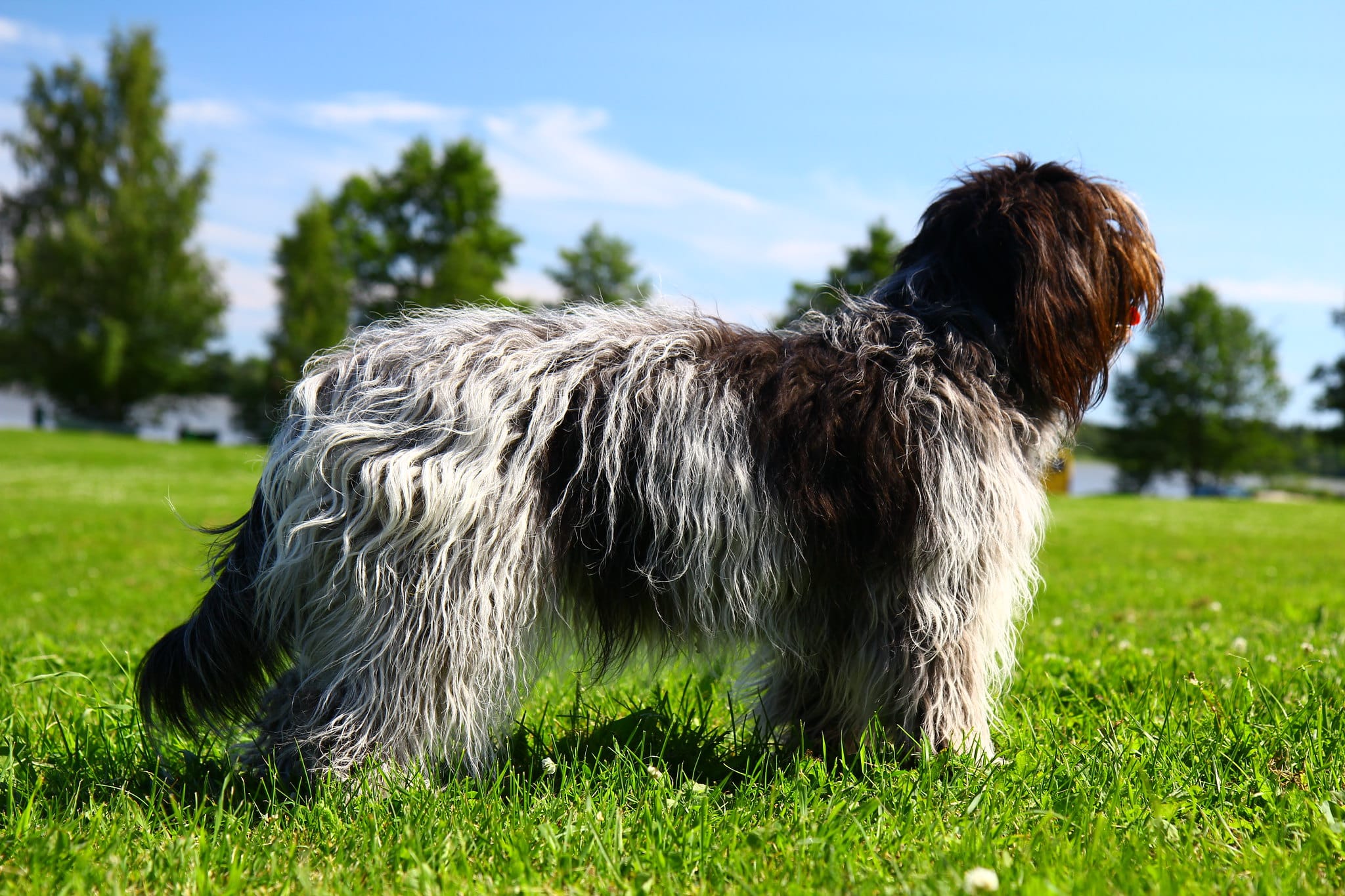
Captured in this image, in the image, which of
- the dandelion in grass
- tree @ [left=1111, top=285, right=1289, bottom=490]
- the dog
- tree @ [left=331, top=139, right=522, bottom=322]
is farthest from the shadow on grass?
tree @ [left=1111, top=285, right=1289, bottom=490]

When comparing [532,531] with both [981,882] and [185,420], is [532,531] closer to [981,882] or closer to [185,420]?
[981,882]

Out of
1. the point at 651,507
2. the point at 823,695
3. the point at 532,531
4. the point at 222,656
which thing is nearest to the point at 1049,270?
the point at 651,507

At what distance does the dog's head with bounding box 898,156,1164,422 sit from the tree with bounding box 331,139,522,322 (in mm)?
46774

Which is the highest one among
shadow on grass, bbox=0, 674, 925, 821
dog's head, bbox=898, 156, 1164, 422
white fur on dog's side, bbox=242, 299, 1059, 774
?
dog's head, bbox=898, 156, 1164, 422

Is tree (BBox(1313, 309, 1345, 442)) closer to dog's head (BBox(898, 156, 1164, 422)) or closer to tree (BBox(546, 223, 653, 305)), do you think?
tree (BBox(546, 223, 653, 305))

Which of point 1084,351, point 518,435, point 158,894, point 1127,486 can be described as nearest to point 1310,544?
point 1084,351

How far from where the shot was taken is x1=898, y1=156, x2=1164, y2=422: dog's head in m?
3.54

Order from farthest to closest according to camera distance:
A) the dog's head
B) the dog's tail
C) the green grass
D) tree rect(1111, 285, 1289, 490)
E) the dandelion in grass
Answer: tree rect(1111, 285, 1289, 490) → the dog's head → the dog's tail → the green grass → the dandelion in grass

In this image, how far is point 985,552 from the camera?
3439mm

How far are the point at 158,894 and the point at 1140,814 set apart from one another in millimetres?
2712

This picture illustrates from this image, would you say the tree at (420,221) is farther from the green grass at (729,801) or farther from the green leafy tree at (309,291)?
the green grass at (729,801)

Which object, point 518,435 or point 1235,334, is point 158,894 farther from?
point 1235,334

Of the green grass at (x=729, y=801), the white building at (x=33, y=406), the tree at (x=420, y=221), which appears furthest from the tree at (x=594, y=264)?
the green grass at (x=729, y=801)

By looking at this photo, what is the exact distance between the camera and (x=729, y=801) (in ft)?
11.0
